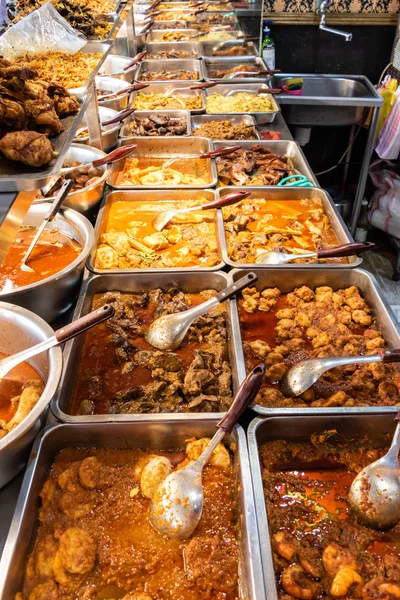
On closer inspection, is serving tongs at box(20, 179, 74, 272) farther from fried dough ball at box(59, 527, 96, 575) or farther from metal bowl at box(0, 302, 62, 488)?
fried dough ball at box(59, 527, 96, 575)

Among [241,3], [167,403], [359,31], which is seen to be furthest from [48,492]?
[241,3]

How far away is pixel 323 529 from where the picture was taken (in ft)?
4.87

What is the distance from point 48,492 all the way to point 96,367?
1.96ft

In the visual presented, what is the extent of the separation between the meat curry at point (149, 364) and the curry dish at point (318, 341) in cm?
16

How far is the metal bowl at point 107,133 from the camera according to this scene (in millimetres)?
3125

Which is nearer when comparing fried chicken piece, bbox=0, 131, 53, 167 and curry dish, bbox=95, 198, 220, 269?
fried chicken piece, bbox=0, 131, 53, 167

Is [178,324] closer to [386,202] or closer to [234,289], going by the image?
[234,289]

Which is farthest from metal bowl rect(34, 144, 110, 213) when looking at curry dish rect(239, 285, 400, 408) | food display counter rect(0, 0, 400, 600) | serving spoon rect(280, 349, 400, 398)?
serving spoon rect(280, 349, 400, 398)

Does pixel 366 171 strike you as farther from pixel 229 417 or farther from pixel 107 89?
pixel 229 417

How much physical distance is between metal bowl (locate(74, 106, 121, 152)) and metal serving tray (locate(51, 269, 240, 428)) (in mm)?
1249

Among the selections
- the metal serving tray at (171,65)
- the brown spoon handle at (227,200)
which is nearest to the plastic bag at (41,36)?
the brown spoon handle at (227,200)

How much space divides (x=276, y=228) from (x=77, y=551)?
2122mm

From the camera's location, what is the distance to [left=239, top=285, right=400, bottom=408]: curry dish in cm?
186

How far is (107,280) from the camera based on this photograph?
2340mm
